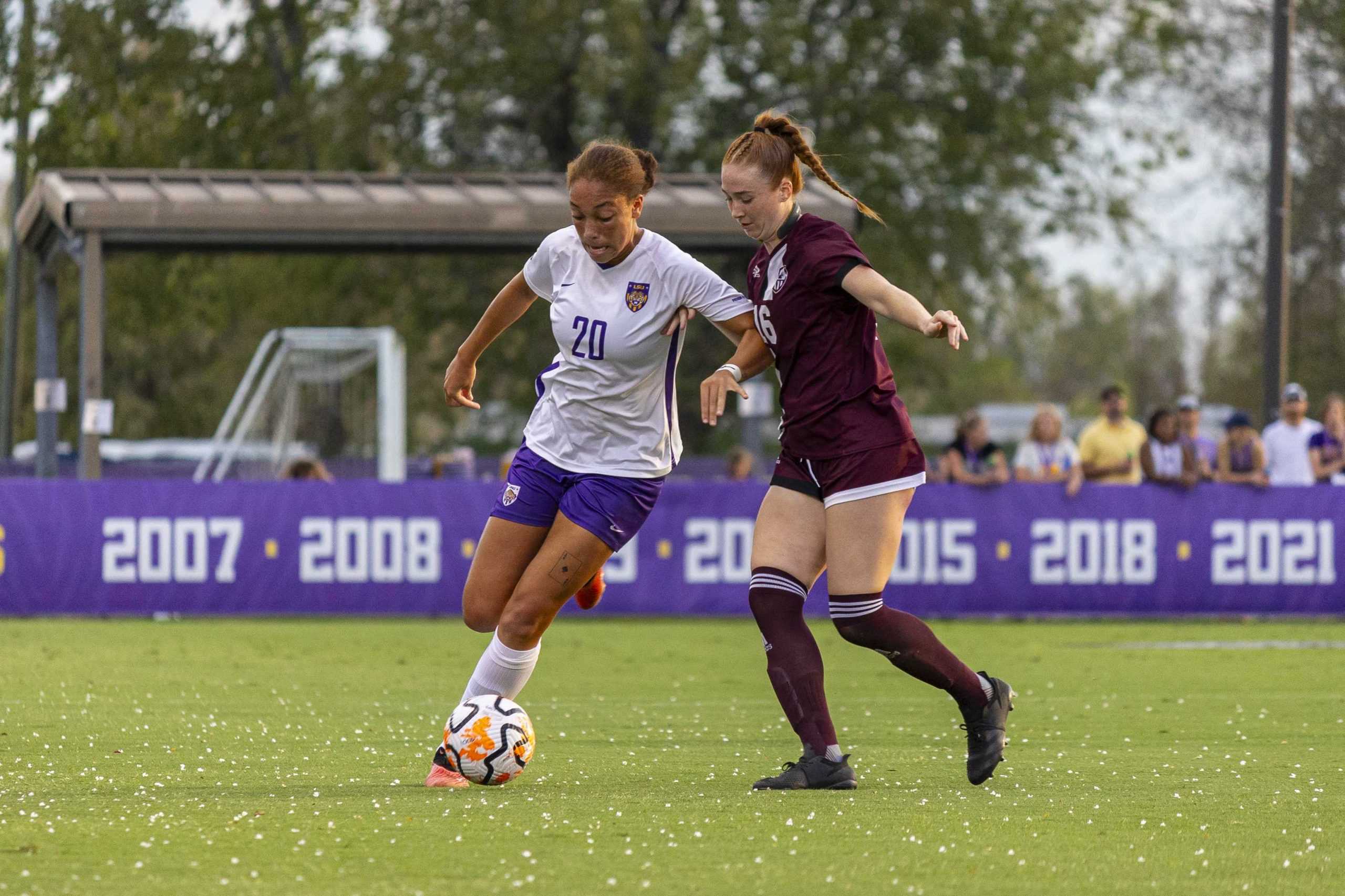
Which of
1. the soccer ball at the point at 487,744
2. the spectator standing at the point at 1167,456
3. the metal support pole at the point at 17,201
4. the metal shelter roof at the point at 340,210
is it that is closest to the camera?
the soccer ball at the point at 487,744

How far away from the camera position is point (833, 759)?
6008mm

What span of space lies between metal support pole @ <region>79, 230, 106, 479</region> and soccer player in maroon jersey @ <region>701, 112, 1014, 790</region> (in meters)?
12.3

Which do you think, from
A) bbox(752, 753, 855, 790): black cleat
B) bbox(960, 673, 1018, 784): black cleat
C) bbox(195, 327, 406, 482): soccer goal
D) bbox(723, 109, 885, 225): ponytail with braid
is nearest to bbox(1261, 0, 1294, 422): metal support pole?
bbox(195, 327, 406, 482): soccer goal

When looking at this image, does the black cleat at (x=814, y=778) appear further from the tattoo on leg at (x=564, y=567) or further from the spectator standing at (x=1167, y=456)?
the spectator standing at (x=1167, y=456)

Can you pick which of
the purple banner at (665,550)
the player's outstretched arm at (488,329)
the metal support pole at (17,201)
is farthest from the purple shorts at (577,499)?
the metal support pole at (17,201)

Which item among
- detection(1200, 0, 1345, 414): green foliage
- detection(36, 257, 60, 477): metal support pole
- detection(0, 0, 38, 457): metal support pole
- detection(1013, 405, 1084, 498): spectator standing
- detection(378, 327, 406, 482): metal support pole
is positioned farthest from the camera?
detection(1200, 0, 1345, 414): green foliage

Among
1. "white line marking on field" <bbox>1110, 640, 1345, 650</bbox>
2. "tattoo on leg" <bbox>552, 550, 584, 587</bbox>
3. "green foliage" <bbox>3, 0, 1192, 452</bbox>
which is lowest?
"white line marking on field" <bbox>1110, 640, 1345, 650</bbox>

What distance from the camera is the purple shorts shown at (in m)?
6.19

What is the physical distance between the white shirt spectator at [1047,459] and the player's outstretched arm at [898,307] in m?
11.3

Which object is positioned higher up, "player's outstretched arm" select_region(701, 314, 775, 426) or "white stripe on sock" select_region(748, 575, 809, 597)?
"player's outstretched arm" select_region(701, 314, 775, 426)

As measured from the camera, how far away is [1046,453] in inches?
671

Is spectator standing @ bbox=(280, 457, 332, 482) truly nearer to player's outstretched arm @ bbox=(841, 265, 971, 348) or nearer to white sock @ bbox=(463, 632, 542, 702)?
white sock @ bbox=(463, 632, 542, 702)

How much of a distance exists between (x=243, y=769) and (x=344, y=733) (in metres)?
1.32

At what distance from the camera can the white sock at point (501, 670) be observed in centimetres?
633
